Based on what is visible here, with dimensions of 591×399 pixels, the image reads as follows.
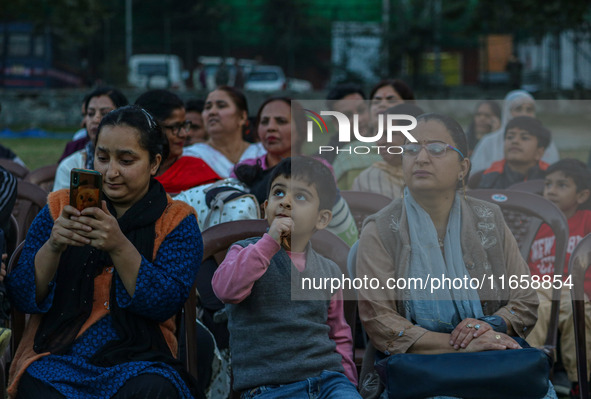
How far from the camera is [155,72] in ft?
56.7

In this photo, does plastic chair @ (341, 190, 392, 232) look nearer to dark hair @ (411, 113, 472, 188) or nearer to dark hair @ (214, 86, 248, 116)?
dark hair @ (411, 113, 472, 188)

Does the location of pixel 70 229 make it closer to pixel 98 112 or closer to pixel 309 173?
pixel 309 173

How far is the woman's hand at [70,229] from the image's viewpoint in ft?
7.76

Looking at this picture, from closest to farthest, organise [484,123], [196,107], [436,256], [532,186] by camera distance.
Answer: [436,256] → [532,186] → [196,107] → [484,123]

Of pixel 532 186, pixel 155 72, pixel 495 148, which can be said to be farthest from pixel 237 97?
pixel 155 72

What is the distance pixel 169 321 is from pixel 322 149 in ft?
4.32

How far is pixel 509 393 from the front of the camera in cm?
242

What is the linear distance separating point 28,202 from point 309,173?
176 centimetres

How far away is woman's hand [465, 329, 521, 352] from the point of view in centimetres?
250

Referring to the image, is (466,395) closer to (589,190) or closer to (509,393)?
(509,393)

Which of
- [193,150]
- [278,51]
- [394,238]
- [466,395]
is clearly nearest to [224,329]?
[394,238]

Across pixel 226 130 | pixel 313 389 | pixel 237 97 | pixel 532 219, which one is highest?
pixel 237 97

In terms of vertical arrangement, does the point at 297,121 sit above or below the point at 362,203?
above

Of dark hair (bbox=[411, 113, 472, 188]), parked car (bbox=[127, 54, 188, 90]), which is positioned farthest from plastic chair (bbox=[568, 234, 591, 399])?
parked car (bbox=[127, 54, 188, 90])
